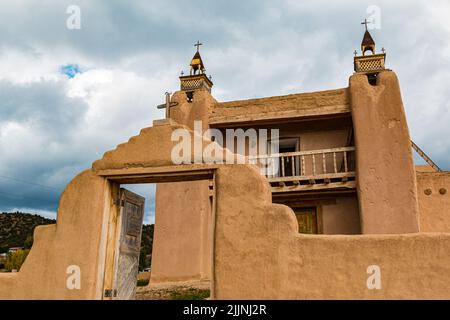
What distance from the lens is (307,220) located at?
41.7 ft

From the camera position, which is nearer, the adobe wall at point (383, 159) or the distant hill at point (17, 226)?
the adobe wall at point (383, 159)

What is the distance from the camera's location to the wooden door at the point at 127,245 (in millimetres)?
6605

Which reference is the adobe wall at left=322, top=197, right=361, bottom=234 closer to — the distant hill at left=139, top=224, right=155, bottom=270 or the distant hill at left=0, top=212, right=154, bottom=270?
the distant hill at left=139, top=224, right=155, bottom=270

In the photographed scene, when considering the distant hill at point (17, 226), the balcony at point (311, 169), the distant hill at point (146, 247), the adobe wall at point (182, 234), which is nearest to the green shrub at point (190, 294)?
the adobe wall at point (182, 234)

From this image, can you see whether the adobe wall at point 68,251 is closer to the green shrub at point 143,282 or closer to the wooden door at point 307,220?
the green shrub at point 143,282

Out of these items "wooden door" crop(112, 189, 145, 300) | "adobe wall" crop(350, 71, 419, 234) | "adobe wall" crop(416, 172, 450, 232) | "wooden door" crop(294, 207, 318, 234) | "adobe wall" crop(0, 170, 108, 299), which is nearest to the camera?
"adobe wall" crop(0, 170, 108, 299)

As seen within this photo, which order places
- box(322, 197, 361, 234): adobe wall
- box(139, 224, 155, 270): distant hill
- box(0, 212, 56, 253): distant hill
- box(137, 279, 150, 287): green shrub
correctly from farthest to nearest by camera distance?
1. box(0, 212, 56, 253): distant hill
2. box(139, 224, 155, 270): distant hill
3. box(137, 279, 150, 287): green shrub
4. box(322, 197, 361, 234): adobe wall

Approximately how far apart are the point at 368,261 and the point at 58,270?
4257mm

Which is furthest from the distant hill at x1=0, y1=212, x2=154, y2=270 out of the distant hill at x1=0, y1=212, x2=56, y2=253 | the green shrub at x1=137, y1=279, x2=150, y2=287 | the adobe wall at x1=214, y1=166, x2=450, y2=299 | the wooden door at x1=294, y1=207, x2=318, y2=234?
the adobe wall at x1=214, y1=166, x2=450, y2=299

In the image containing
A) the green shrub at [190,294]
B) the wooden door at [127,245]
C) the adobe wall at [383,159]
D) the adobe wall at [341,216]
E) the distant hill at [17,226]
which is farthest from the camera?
the distant hill at [17,226]

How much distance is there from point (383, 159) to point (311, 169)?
2.22 metres

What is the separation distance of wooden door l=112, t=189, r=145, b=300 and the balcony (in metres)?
5.47

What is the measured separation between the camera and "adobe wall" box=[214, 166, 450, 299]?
16.4 feet

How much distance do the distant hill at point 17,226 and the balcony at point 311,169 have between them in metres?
18.4
